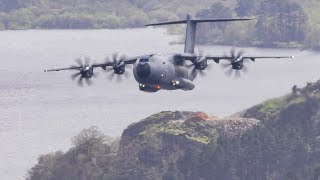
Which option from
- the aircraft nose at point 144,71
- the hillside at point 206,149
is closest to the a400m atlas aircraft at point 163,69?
the aircraft nose at point 144,71

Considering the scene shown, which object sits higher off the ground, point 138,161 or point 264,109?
point 264,109

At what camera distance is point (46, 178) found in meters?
155

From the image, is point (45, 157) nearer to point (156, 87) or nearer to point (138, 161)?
point (138, 161)

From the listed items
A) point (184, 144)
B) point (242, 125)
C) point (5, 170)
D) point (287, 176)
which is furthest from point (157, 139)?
point (5, 170)

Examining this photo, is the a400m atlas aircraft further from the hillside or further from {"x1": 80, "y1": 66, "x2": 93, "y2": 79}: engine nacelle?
the hillside

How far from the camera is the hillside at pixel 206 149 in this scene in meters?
150

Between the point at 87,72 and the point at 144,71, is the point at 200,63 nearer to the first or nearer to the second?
the point at 144,71

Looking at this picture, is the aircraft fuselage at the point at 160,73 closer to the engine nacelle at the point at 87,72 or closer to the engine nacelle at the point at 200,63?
the engine nacelle at the point at 200,63

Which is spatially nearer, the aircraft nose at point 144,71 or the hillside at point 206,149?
the aircraft nose at point 144,71

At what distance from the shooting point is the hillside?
14975 centimetres

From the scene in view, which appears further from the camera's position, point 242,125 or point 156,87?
point 242,125

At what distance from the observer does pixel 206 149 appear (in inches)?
5965

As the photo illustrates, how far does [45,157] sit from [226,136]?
31.9 meters

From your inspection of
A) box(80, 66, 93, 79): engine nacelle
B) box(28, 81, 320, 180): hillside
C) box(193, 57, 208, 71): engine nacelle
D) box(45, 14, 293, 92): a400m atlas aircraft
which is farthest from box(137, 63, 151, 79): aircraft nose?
box(28, 81, 320, 180): hillside
